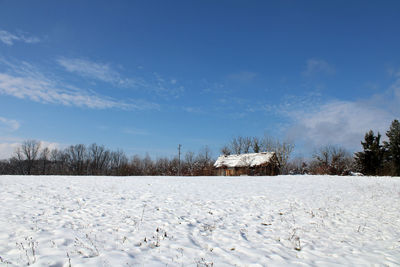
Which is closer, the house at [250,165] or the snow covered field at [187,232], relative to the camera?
the snow covered field at [187,232]

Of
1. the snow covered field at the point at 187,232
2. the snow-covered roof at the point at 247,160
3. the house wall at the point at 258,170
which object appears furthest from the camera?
the snow-covered roof at the point at 247,160

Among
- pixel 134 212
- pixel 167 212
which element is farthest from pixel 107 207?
pixel 167 212

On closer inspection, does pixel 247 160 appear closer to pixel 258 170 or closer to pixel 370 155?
pixel 258 170

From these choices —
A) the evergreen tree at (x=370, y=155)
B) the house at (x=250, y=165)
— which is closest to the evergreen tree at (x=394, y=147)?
the evergreen tree at (x=370, y=155)

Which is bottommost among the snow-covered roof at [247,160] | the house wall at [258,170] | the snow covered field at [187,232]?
the snow covered field at [187,232]

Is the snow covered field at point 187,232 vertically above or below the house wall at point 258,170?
below

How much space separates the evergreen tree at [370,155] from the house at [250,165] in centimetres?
1741

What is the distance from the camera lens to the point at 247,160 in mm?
46594

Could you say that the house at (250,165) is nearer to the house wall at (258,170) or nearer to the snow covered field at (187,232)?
the house wall at (258,170)

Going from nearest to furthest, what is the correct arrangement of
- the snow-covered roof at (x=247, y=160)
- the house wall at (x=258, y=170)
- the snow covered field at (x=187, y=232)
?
the snow covered field at (x=187, y=232) < the house wall at (x=258, y=170) < the snow-covered roof at (x=247, y=160)

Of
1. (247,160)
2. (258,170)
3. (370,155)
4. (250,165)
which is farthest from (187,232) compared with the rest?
(370,155)

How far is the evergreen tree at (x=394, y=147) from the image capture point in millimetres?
45312

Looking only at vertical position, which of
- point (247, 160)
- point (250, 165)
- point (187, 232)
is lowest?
point (187, 232)

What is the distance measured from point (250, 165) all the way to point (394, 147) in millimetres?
28327
